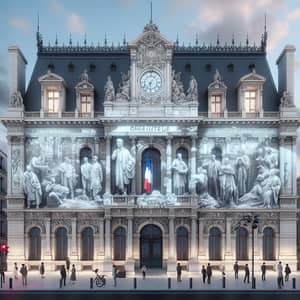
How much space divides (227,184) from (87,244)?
50.4 feet

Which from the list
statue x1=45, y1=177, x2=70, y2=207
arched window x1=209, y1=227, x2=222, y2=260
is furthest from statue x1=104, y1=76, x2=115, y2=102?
arched window x1=209, y1=227, x2=222, y2=260

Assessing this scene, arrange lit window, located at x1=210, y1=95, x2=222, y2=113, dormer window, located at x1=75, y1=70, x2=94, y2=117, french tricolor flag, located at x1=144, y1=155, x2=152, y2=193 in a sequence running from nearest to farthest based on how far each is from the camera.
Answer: french tricolor flag, located at x1=144, y1=155, x2=152, y2=193
dormer window, located at x1=75, y1=70, x2=94, y2=117
lit window, located at x1=210, y1=95, x2=222, y2=113

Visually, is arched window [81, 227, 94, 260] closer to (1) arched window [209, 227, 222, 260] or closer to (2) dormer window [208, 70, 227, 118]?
(1) arched window [209, 227, 222, 260]

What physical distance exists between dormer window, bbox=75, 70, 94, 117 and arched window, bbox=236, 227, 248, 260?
19.3 metres

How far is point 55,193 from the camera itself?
175 ft

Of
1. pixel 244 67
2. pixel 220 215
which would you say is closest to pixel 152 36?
pixel 244 67

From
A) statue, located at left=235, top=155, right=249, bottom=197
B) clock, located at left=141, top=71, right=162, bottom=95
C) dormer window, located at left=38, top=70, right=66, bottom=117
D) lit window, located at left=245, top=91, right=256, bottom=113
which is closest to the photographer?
statue, located at left=235, top=155, right=249, bottom=197

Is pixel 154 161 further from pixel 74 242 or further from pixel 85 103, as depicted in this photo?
pixel 74 242

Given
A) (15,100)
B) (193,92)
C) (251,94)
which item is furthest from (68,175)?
(251,94)

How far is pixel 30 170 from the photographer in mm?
53375

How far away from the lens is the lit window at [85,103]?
5533 cm

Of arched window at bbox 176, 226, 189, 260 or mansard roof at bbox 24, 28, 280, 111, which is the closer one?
arched window at bbox 176, 226, 189, 260

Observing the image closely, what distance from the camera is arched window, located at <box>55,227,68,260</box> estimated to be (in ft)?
174

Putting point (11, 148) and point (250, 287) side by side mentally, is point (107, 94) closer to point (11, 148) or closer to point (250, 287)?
point (11, 148)
